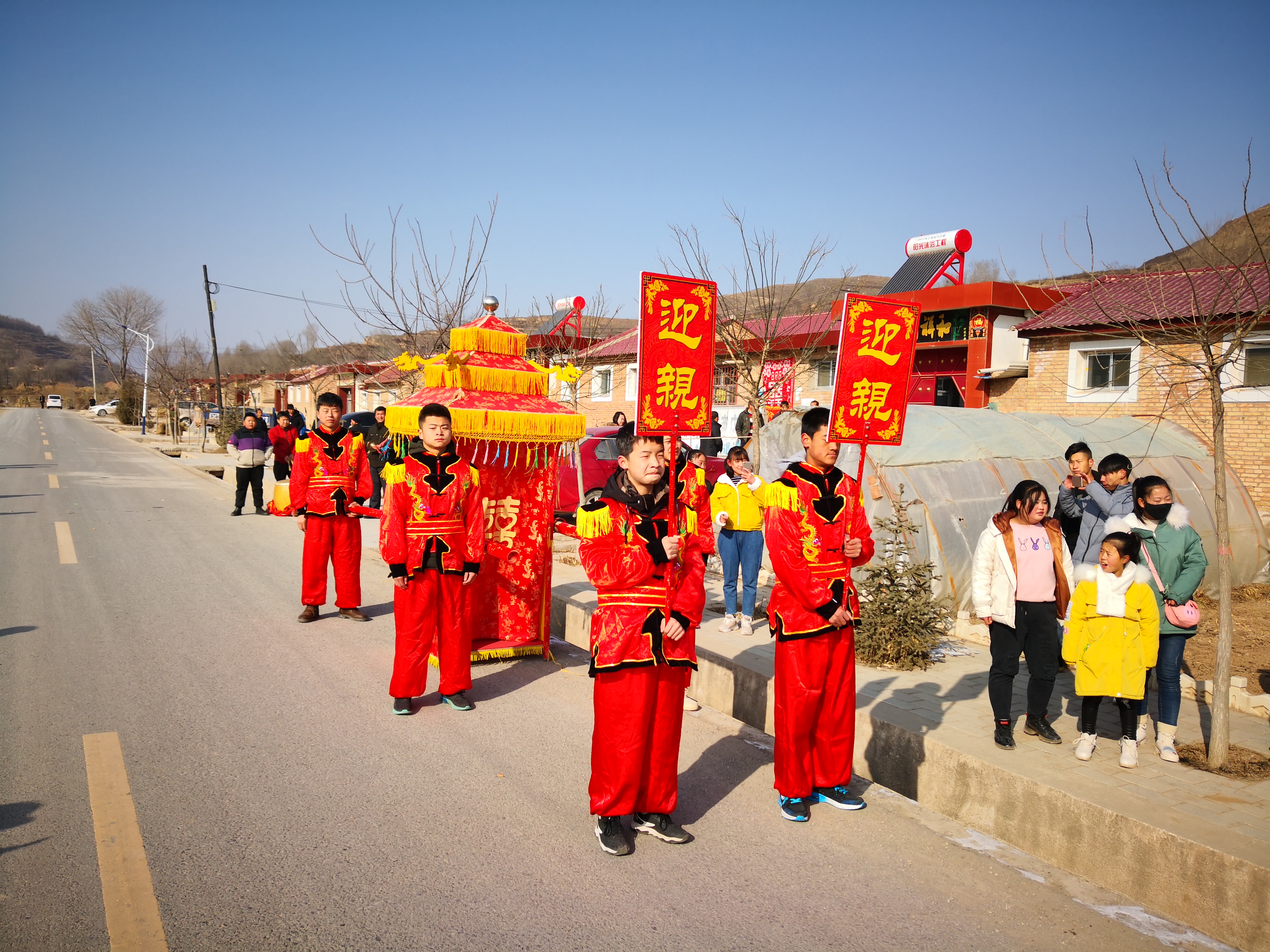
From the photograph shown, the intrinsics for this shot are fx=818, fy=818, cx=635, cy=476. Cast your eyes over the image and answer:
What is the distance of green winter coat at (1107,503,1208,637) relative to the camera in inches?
184

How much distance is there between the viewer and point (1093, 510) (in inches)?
248

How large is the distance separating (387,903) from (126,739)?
96.5 inches

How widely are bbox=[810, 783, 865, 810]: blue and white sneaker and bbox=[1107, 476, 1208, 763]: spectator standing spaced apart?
5.68 feet

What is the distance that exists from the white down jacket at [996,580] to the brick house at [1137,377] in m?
6.41

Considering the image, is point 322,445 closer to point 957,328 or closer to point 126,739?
point 126,739

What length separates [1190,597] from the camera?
4730mm

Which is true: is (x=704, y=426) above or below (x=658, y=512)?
above

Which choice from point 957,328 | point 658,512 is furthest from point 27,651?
point 957,328

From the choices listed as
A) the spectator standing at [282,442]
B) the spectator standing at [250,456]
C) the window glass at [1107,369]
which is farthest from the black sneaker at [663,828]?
the window glass at [1107,369]

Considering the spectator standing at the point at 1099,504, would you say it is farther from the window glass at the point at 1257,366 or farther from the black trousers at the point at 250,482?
the black trousers at the point at 250,482

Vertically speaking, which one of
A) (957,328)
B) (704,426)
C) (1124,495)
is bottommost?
(1124,495)

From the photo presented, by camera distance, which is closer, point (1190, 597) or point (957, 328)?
point (1190, 597)

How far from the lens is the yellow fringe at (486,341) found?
626 cm

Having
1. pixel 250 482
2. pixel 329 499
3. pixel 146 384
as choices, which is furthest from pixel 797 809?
pixel 146 384
